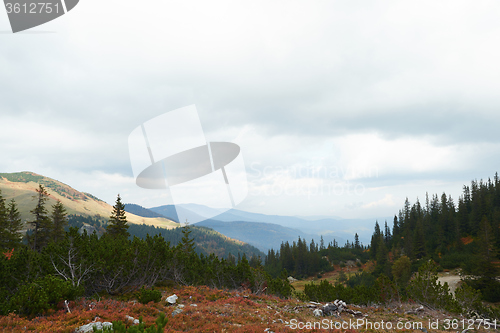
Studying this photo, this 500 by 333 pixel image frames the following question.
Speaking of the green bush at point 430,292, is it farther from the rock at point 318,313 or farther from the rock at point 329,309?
the rock at point 318,313

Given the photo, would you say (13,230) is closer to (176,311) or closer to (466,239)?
(176,311)

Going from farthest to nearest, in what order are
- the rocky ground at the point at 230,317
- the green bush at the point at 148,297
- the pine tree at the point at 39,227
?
the pine tree at the point at 39,227
the green bush at the point at 148,297
the rocky ground at the point at 230,317

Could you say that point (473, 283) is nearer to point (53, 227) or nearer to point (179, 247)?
point (179, 247)

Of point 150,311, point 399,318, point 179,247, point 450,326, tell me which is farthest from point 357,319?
point 179,247

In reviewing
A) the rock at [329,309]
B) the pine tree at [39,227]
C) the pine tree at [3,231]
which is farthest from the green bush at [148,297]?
the pine tree at [39,227]

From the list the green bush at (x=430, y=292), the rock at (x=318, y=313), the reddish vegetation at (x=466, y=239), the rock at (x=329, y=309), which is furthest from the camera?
the reddish vegetation at (x=466, y=239)

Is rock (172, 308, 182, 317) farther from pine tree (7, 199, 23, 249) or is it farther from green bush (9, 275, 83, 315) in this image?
pine tree (7, 199, 23, 249)

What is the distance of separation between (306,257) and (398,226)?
52.5m

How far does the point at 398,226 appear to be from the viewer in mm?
125938

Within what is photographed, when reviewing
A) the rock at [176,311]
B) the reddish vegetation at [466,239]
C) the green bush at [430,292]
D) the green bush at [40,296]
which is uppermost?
the green bush at [40,296]

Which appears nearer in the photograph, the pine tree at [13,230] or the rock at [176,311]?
the rock at [176,311]

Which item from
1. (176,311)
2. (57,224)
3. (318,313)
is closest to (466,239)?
(318,313)

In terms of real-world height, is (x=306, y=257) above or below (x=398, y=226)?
below

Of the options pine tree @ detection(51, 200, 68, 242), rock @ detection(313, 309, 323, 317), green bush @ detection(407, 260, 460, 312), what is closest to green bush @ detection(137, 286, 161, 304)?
rock @ detection(313, 309, 323, 317)
